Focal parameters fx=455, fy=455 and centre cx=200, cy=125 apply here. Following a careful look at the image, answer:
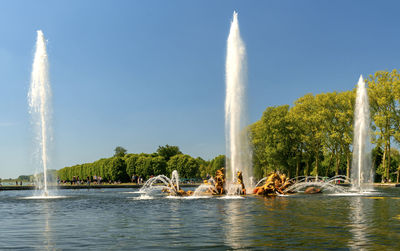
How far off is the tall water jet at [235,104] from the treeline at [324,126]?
38.7m

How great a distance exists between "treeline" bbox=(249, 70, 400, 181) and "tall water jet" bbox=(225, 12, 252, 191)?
127 ft

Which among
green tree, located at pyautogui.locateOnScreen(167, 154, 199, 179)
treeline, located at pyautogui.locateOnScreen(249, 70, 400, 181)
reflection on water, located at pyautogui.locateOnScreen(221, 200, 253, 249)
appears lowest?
green tree, located at pyautogui.locateOnScreen(167, 154, 199, 179)

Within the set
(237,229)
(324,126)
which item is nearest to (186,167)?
(324,126)

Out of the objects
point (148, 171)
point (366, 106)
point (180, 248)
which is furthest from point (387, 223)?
point (148, 171)

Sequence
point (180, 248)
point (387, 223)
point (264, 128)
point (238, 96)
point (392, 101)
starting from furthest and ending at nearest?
point (264, 128), point (392, 101), point (238, 96), point (387, 223), point (180, 248)

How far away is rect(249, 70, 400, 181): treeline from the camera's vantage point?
241 ft

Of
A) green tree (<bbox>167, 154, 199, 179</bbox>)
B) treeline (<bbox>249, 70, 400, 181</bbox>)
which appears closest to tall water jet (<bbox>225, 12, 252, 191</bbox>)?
treeline (<bbox>249, 70, 400, 181</bbox>)

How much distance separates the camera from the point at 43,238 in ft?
45.4

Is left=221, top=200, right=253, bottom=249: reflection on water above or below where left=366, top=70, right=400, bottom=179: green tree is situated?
below

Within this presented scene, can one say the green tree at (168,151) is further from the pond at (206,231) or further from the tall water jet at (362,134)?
the pond at (206,231)

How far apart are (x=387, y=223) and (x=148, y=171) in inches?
4564

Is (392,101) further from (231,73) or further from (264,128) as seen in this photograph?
(231,73)

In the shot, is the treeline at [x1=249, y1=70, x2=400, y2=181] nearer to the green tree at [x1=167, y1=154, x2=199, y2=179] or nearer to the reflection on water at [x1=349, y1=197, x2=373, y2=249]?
the green tree at [x1=167, y1=154, x2=199, y2=179]

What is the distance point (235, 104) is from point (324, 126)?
141ft
